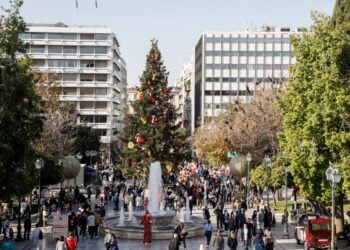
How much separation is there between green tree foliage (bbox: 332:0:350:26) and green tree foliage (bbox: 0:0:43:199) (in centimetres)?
1797

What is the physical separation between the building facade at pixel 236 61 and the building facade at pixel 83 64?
28142 millimetres

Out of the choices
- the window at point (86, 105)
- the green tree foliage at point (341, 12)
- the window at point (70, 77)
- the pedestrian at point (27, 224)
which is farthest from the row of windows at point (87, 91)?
the pedestrian at point (27, 224)

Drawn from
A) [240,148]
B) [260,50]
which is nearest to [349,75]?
[240,148]

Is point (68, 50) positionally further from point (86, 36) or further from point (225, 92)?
point (225, 92)

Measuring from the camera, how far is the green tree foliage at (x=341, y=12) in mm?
35812

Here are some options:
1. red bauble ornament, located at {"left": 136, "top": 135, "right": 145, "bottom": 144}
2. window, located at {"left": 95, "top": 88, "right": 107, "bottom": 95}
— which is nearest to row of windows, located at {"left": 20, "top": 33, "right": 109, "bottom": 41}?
window, located at {"left": 95, "top": 88, "right": 107, "bottom": 95}

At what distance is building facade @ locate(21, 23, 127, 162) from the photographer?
96.8 meters

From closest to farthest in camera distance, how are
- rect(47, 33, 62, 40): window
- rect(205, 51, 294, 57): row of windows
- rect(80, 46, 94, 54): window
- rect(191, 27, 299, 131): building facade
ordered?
1. rect(47, 33, 62, 40): window
2. rect(80, 46, 94, 54): window
3. rect(191, 27, 299, 131): building facade
4. rect(205, 51, 294, 57): row of windows

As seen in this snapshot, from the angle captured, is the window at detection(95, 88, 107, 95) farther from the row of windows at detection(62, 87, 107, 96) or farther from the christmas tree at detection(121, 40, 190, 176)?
the christmas tree at detection(121, 40, 190, 176)

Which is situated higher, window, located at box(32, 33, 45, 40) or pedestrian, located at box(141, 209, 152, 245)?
window, located at box(32, 33, 45, 40)

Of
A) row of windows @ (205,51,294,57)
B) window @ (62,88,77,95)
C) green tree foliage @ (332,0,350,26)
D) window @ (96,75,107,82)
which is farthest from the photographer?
row of windows @ (205,51,294,57)

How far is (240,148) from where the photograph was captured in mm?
59531

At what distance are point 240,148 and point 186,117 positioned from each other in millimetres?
107594

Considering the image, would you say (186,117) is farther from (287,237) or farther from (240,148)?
(287,237)
